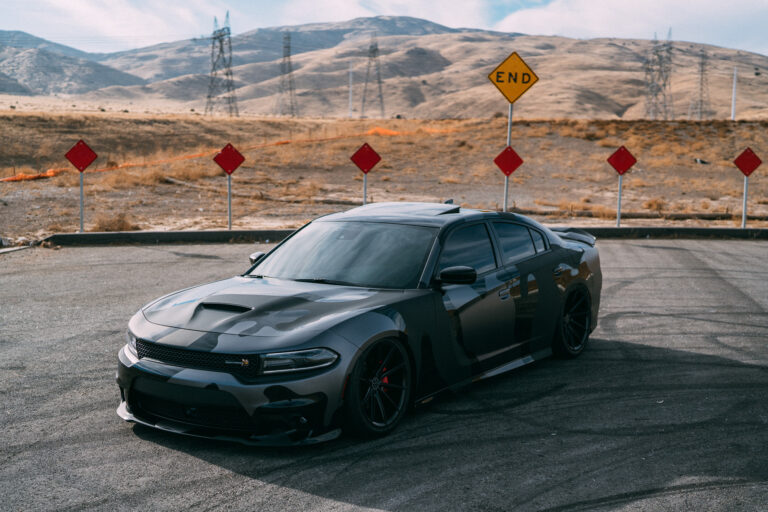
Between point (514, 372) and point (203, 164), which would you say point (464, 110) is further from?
point (514, 372)

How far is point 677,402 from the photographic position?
6.07m

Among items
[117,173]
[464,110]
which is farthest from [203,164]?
[464,110]

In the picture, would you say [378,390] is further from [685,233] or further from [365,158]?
[685,233]

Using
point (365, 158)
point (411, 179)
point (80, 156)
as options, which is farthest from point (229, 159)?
point (411, 179)

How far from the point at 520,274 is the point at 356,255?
149 cm

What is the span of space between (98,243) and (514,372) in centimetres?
1240

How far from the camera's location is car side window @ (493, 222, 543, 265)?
21.7ft

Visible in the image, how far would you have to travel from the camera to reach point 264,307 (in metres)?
5.09

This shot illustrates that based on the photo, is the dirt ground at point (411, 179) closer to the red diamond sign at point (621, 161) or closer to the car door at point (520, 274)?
the red diamond sign at point (621, 161)

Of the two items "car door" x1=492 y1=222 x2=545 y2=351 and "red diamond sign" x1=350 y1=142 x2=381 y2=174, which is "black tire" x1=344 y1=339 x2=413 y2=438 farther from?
"red diamond sign" x1=350 y1=142 x2=381 y2=174

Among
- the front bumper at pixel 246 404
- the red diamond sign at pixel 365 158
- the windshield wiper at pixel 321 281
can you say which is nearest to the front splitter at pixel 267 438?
the front bumper at pixel 246 404

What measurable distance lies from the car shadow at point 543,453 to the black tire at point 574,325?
58cm

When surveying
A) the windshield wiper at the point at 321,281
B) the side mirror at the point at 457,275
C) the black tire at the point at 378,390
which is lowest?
the black tire at the point at 378,390

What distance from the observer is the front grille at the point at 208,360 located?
4.61 m
